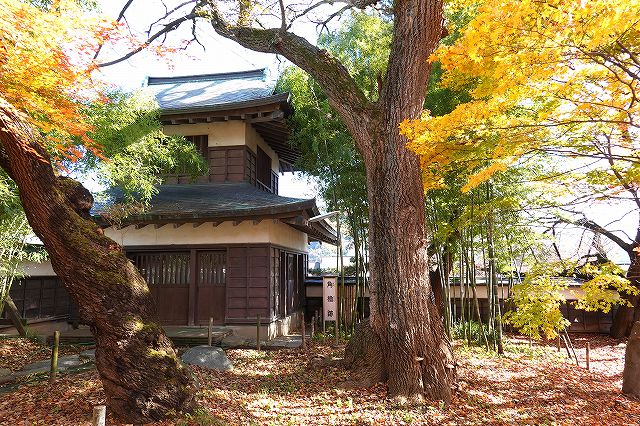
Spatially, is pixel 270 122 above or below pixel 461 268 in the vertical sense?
above

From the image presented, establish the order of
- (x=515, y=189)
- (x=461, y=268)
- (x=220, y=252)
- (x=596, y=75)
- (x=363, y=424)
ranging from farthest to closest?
(x=461, y=268)
(x=220, y=252)
(x=515, y=189)
(x=363, y=424)
(x=596, y=75)

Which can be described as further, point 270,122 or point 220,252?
point 270,122

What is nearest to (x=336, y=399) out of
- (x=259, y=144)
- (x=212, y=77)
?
(x=259, y=144)

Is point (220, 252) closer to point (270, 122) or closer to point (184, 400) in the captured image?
point (270, 122)

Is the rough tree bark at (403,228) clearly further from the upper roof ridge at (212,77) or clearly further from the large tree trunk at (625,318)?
the large tree trunk at (625,318)

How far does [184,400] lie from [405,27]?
216 inches

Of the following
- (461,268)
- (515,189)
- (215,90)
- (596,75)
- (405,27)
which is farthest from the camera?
(215,90)

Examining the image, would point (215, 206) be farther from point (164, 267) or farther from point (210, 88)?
point (210, 88)

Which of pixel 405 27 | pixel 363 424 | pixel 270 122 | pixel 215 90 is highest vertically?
pixel 215 90

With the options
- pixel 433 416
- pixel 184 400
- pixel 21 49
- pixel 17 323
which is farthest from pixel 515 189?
pixel 17 323

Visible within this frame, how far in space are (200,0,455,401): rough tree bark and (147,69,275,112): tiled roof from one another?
6175mm

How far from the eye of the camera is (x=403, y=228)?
5570 mm

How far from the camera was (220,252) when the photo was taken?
9969 millimetres

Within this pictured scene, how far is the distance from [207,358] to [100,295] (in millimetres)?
3390
